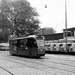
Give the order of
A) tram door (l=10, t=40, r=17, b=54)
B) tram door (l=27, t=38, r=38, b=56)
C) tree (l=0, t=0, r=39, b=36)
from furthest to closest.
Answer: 1. tree (l=0, t=0, r=39, b=36)
2. tram door (l=10, t=40, r=17, b=54)
3. tram door (l=27, t=38, r=38, b=56)

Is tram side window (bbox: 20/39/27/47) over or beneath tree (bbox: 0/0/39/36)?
beneath

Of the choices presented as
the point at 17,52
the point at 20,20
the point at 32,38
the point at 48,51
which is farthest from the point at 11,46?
the point at 20,20

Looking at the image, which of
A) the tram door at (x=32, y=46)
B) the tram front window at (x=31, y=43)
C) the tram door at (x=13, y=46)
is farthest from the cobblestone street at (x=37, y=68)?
the tram door at (x=13, y=46)

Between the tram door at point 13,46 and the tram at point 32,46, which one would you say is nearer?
the tram at point 32,46

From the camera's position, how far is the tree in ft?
173

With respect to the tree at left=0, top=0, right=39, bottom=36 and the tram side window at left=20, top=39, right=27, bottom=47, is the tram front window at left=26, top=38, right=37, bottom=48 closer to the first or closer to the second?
the tram side window at left=20, top=39, right=27, bottom=47

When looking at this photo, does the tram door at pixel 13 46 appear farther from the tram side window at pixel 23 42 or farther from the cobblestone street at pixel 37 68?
the cobblestone street at pixel 37 68

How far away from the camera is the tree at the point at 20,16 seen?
52.8 meters

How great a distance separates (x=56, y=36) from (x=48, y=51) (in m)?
22.4

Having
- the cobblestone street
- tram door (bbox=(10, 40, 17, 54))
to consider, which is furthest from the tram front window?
the cobblestone street

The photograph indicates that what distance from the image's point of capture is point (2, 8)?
A: 54156 mm

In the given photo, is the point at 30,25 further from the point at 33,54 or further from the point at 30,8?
the point at 33,54

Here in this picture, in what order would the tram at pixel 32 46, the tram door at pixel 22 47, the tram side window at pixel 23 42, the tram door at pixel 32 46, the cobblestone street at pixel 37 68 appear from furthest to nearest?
the tram side window at pixel 23 42 → the tram door at pixel 22 47 → the tram door at pixel 32 46 → the tram at pixel 32 46 → the cobblestone street at pixel 37 68

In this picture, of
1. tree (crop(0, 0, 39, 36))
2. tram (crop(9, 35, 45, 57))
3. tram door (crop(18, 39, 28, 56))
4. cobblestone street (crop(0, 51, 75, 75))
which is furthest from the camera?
tree (crop(0, 0, 39, 36))
